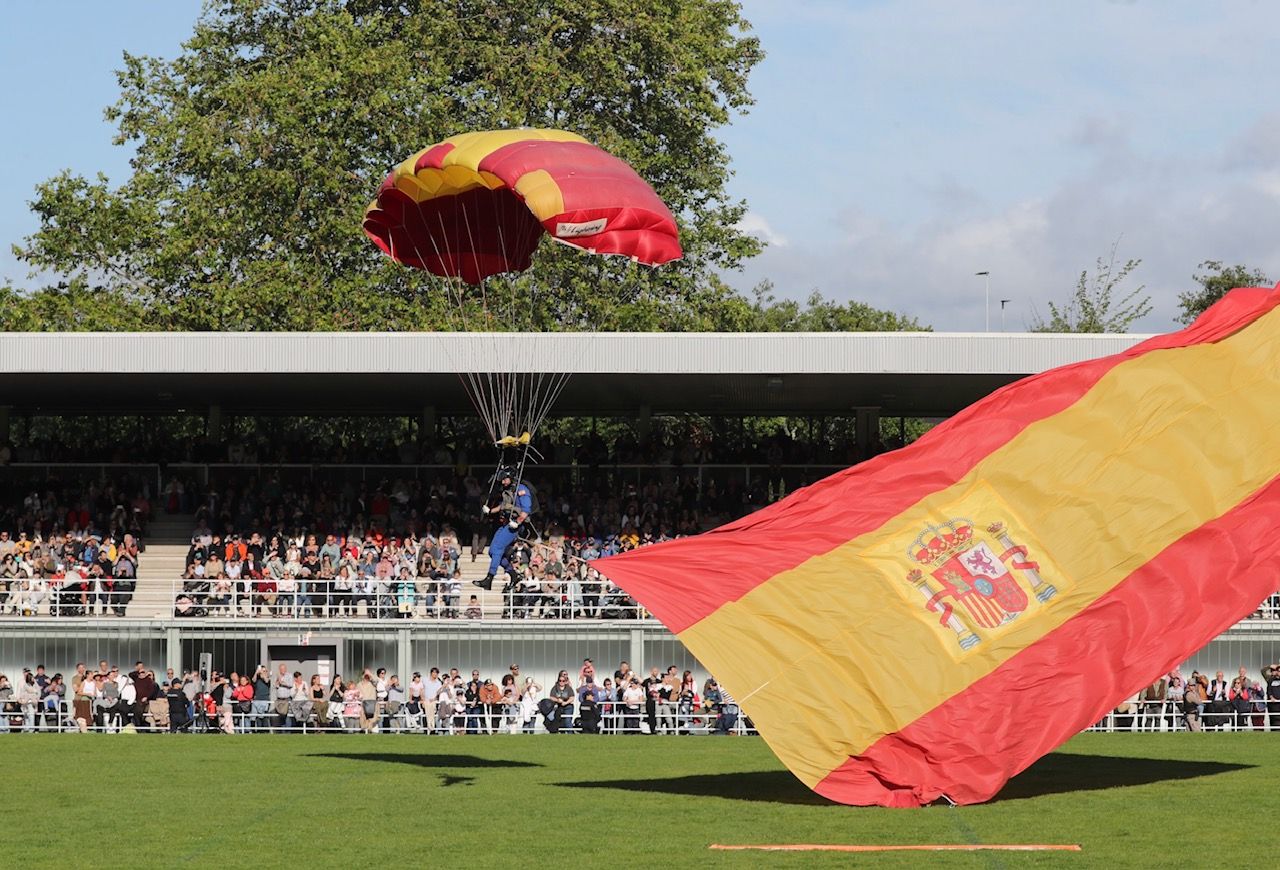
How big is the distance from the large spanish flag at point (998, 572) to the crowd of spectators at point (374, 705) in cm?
1090

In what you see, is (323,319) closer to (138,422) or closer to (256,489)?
(138,422)

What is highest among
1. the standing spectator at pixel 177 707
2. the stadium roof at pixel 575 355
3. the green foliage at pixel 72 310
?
the green foliage at pixel 72 310

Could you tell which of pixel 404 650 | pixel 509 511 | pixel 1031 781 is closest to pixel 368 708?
pixel 404 650

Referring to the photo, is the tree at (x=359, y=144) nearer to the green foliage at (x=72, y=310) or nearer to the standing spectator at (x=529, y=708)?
the green foliage at (x=72, y=310)

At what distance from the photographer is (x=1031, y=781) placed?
15.9 m

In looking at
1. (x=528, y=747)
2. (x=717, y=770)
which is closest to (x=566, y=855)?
(x=717, y=770)

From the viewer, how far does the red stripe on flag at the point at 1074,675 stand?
13953 millimetres

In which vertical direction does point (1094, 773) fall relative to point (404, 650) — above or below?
below

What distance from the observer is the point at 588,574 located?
29.5 metres

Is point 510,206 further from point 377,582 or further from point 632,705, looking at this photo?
point 377,582

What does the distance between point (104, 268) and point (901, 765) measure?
38.2m

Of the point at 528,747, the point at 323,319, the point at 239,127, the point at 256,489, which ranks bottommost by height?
the point at 528,747

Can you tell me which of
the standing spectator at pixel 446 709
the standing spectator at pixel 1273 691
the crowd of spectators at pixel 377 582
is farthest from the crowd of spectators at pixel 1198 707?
the standing spectator at pixel 446 709

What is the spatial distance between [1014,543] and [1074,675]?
3.80 feet
